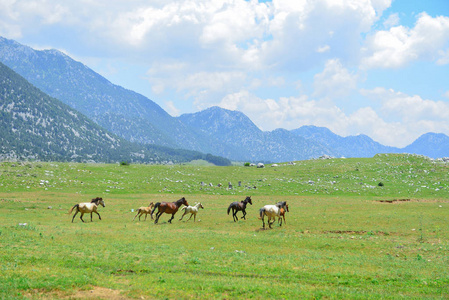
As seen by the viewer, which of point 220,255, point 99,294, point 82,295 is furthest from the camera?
point 220,255

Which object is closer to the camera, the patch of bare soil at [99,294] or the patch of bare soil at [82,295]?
the patch of bare soil at [82,295]

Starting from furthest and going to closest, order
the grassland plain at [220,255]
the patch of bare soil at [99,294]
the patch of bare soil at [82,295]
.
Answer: the grassland plain at [220,255]
the patch of bare soil at [99,294]
the patch of bare soil at [82,295]

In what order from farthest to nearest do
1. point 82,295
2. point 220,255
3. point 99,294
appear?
point 220,255
point 99,294
point 82,295

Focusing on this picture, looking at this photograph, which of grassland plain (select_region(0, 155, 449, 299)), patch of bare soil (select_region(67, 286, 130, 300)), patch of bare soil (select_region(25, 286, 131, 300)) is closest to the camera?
patch of bare soil (select_region(25, 286, 131, 300))

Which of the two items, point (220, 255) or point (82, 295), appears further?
point (220, 255)

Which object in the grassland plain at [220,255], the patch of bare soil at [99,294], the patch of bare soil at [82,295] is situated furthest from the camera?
the grassland plain at [220,255]

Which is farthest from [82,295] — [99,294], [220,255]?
[220,255]

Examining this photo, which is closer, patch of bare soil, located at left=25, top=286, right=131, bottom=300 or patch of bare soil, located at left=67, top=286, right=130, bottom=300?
patch of bare soil, located at left=25, top=286, right=131, bottom=300

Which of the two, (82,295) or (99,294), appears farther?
(99,294)

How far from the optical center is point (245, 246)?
78.8 ft

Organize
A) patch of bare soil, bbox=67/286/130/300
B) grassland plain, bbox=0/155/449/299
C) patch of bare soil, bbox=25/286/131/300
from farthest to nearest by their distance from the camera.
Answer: grassland plain, bbox=0/155/449/299
patch of bare soil, bbox=67/286/130/300
patch of bare soil, bbox=25/286/131/300

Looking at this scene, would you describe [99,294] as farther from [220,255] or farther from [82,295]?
[220,255]

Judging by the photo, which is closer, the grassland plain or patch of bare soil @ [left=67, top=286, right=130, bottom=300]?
patch of bare soil @ [left=67, top=286, right=130, bottom=300]

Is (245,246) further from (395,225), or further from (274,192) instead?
(274,192)
